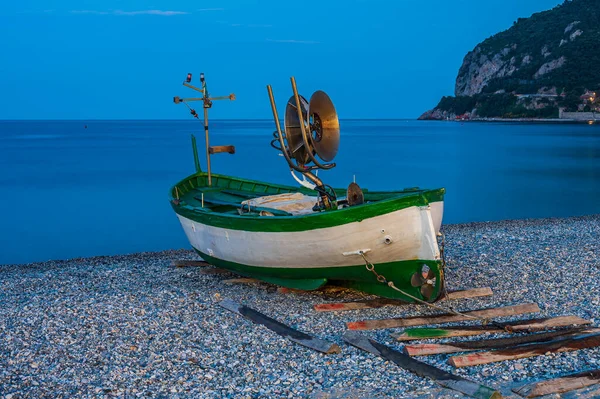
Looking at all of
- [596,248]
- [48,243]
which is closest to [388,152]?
[48,243]

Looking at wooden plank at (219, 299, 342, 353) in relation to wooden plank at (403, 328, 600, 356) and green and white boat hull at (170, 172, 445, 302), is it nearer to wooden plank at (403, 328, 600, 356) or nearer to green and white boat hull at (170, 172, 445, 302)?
wooden plank at (403, 328, 600, 356)

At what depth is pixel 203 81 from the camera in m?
16.1

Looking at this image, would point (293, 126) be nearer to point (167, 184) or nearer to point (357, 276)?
point (357, 276)

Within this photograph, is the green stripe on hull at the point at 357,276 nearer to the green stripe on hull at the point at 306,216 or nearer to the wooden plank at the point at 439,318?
the wooden plank at the point at 439,318

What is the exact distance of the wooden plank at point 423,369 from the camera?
707cm

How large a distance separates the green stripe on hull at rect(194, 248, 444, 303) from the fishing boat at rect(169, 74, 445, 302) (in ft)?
0.06

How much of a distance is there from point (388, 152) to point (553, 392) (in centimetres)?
7040

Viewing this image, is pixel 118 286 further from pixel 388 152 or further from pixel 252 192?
pixel 388 152

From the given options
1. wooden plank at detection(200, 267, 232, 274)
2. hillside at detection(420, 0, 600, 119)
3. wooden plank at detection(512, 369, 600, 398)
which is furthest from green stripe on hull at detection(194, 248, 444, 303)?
hillside at detection(420, 0, 600, 119)

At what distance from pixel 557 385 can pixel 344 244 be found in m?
4.22

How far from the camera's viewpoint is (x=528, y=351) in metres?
8.23

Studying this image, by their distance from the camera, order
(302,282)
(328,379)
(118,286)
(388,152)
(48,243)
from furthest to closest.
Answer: (388,152) < (48,243) < (118,286) < (302,282) < (328,379)

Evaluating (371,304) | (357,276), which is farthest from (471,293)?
(357,276)

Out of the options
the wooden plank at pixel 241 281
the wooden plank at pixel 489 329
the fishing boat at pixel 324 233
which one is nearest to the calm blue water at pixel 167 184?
the wooden plank at pixel 241 281
